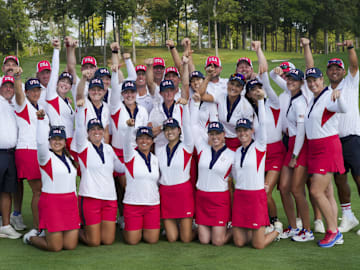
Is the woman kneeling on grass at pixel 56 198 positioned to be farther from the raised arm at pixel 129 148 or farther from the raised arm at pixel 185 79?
the raised arm at pixel 185 79

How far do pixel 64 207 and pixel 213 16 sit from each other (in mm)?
44200

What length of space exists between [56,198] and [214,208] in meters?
2.17

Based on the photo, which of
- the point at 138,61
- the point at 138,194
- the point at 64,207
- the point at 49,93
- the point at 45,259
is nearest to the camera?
the point at 45,259

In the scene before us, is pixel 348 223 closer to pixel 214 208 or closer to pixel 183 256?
pixel 214 208

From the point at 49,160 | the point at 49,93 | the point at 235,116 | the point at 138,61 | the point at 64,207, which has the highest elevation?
the point at 138,61

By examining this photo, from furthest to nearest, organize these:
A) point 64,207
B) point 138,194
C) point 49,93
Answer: point 49,93 < point 138,194 < point 64,207

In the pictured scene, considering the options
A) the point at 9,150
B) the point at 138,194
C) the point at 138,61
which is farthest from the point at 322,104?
the point at 138,61

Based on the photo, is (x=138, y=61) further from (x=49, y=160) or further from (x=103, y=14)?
(x=49, y=160)

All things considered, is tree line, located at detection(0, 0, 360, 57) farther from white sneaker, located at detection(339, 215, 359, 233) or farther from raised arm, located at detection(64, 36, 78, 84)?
white sneaker, located at detection(339, 215, 359, 233)

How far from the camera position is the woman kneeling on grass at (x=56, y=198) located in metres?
5.57

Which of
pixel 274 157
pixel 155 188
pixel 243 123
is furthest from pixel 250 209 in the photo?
pixel 155 188

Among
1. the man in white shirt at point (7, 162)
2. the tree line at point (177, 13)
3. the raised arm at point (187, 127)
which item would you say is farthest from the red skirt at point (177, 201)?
the tree line at point (177, 13)

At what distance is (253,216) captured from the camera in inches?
225

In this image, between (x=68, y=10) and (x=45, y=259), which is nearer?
(x=45, y=259)
